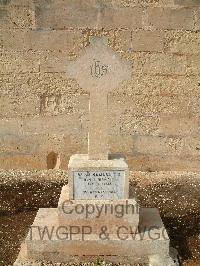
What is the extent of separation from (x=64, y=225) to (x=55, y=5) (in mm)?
3223

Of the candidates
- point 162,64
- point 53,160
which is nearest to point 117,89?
point 162,64

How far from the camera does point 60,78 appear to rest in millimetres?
6109

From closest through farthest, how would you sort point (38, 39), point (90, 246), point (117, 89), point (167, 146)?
1. point (90, 246)
2. point (38, 39)
3. point (117, 89)
4. point (167, 146)

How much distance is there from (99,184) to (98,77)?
3.13 ft

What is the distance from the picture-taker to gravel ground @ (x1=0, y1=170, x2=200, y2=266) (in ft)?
14.0

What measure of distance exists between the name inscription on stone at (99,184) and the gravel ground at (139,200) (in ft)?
0.72

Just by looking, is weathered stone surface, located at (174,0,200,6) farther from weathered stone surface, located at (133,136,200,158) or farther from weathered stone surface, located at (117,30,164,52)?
weathered stone surface, located at (133,136,200,158)

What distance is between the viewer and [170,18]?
5.88 meters

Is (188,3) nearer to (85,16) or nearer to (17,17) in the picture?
(85,16)

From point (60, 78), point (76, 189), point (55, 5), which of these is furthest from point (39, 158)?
point (76, 189)

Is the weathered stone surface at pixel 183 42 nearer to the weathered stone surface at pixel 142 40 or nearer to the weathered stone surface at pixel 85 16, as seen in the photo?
the weathered stone surface at pixel 142 40

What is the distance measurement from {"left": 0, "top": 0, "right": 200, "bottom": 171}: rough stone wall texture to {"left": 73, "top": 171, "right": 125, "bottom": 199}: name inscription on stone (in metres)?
2.41

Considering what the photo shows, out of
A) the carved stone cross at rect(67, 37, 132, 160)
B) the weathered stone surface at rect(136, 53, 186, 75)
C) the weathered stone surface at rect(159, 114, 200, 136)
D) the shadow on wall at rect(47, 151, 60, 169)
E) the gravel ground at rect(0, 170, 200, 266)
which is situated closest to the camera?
the carved stone cross at rect(67, 37, 132, 160)

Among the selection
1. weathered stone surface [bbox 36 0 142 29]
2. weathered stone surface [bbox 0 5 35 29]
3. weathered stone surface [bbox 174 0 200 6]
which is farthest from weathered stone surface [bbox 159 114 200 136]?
weathered stone surface [bbox 0 5 35 29]
